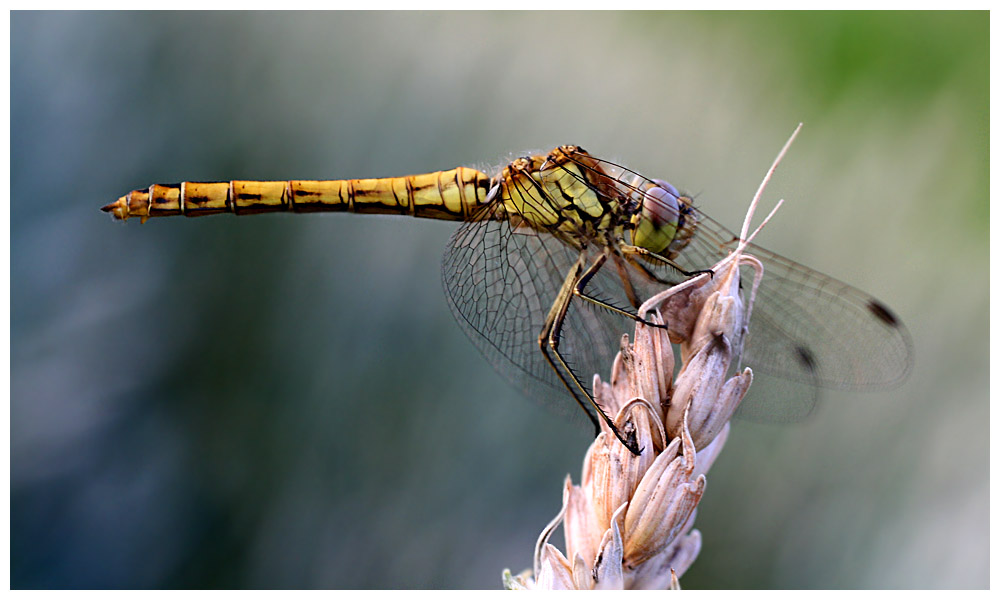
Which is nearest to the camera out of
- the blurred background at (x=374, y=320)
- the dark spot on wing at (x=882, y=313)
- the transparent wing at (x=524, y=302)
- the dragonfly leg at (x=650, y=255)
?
the dark spot on wing at (x=882, y=313)

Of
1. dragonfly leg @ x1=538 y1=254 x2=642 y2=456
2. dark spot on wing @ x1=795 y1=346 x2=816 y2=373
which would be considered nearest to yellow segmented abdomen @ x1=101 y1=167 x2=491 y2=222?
dragonfly leg @ x1=538 y1=254 x2=642 y2=456

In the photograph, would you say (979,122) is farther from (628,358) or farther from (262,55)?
(262,55)

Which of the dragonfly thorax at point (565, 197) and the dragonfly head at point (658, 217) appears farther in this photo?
the dragonfly thorax at point (565, 197)

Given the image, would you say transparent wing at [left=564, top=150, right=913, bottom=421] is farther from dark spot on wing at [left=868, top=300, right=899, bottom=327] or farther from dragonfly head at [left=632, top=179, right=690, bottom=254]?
dragonfly head at [left=632, top=179, right=690, bottom=254]

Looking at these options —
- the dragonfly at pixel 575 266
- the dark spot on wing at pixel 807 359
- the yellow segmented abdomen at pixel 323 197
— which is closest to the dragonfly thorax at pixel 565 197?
the dragonfly at pixel 575 266

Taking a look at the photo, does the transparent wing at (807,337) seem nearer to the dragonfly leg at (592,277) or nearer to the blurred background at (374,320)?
the dragonfly leg at (592,277)
